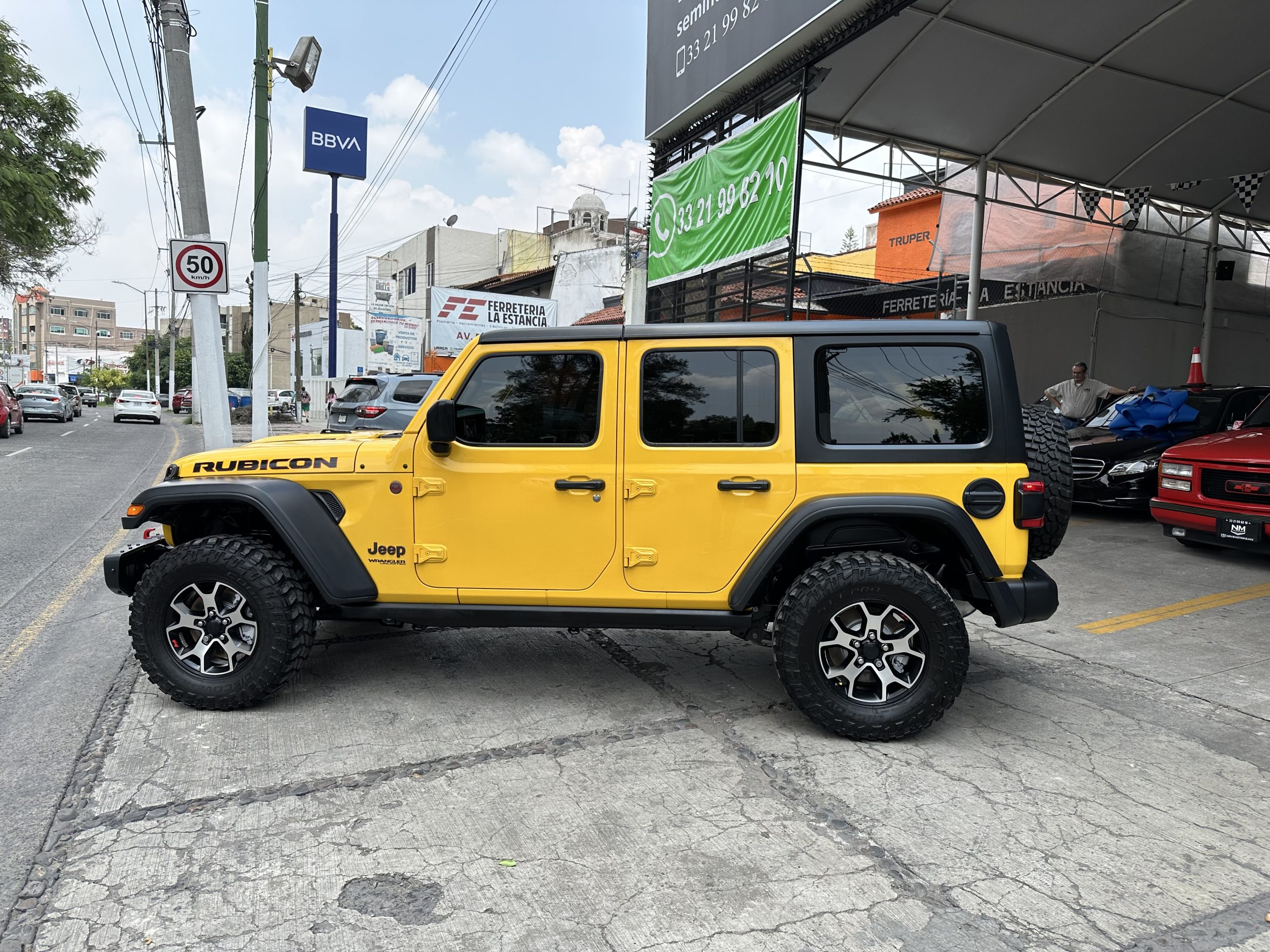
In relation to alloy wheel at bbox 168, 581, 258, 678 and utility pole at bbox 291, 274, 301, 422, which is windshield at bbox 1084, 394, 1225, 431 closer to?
alloy wheel at bbox 168, 581, 258, 678

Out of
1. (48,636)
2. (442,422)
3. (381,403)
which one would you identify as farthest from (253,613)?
(381,403)

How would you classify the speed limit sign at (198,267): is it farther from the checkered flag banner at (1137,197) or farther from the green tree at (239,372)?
the green tree at (239,372)

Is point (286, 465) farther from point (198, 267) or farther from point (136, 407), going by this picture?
point (136, 407)

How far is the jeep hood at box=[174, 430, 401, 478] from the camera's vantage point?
14.0ft

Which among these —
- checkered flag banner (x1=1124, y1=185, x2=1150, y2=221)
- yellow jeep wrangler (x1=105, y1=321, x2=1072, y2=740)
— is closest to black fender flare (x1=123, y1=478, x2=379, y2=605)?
yellow jeep wrangler (x1=105, y1=321, x2=1072, y2=740)

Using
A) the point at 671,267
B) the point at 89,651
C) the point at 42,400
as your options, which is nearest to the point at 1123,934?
the point at 89,651

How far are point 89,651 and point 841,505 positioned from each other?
4298mm

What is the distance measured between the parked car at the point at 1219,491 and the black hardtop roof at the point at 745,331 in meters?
4.76

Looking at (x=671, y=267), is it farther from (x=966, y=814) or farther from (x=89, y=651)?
(x=966, y=814)

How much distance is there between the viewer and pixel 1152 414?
10227 mm

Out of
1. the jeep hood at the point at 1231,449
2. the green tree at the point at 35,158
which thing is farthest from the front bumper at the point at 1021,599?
the green tree at the point at 35,158

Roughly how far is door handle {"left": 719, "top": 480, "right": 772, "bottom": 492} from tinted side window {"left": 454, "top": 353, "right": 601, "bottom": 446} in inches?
28.4

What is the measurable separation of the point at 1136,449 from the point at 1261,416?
48.2 inches

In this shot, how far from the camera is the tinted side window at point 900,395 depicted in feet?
13.3
